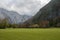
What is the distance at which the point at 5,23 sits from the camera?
344ft
